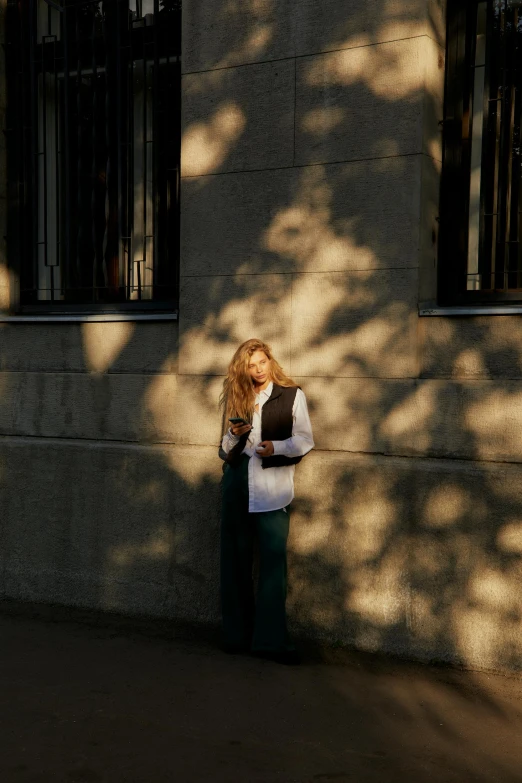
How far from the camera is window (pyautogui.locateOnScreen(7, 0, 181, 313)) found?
681 cm

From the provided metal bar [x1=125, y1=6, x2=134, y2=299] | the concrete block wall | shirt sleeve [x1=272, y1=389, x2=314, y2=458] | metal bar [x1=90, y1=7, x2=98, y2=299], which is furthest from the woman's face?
metal bar [x1=90, y1=7, x2=98, y2=299]

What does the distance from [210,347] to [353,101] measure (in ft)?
6.25

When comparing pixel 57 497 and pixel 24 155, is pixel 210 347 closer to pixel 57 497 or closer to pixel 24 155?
pixel 57 497

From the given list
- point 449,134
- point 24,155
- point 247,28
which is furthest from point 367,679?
point 24,155

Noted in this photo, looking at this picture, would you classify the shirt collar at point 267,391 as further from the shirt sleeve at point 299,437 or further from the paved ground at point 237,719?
the paved ground at point 237,719

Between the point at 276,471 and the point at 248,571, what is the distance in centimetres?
71

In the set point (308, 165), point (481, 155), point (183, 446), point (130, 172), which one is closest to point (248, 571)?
point (183, 446)

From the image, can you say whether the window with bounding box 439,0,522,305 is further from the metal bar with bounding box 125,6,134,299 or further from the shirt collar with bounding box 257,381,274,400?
the metal bar with bounding box 125,6,134,299

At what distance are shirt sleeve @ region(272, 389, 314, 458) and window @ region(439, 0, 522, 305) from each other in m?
1.19

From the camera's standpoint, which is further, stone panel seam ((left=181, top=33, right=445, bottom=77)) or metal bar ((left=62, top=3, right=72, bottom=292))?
metal bar ((left=62, top=3, right=72, bottom=292))

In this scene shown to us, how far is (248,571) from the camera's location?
18.7 feet

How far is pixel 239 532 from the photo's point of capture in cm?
563

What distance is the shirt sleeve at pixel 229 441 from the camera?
555 cm

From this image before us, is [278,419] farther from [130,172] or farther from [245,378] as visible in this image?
[130,172]
